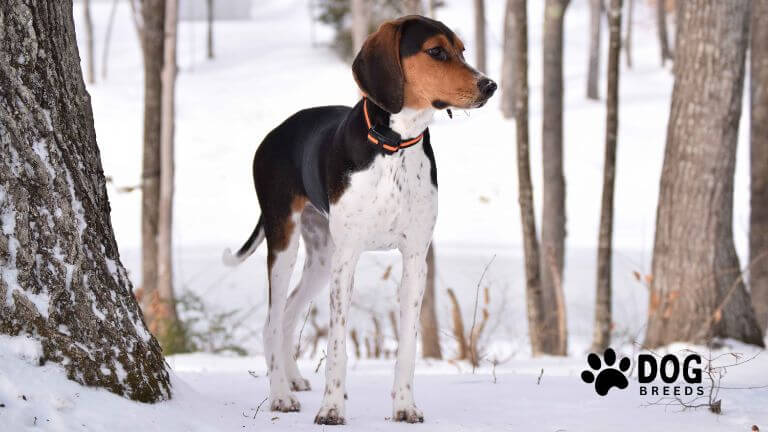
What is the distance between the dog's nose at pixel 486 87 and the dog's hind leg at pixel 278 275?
1.33 m

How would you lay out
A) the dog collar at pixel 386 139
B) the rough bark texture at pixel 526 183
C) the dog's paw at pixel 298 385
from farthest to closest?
the rough bark texture at pixel 526 183 < the dog's paw at pixel 298 385 < the dog collar at pixel 386 139

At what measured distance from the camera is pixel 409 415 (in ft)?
12.5

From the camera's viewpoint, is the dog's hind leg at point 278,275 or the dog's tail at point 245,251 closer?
the dog's hind leg at point 278,275

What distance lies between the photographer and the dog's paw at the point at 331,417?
3.70 m

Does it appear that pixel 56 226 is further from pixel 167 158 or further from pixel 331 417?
pixel 167 158

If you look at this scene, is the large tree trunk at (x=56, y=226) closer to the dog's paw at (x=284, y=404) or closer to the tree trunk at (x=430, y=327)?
the dog's paw at (x=284, y=404)

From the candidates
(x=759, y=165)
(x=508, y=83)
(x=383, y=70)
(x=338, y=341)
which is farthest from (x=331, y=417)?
(x=508, y=83)

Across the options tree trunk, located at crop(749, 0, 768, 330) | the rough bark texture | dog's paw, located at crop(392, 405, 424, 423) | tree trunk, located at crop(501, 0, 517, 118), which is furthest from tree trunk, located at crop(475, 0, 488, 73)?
dog's paw, located at crop(392, 405, 424, 423)

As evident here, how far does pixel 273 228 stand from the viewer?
441cm

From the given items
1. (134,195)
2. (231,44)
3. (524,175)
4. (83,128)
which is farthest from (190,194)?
(231,44)

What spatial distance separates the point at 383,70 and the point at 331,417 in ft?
4.84

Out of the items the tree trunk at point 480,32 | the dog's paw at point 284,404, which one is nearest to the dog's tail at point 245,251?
the dog's paw at point 284,404

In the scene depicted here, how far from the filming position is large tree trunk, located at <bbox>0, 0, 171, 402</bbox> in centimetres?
322

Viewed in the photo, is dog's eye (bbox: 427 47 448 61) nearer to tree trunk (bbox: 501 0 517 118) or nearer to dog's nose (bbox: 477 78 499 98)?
dog's nose (bbox: 477 78 499 98)
